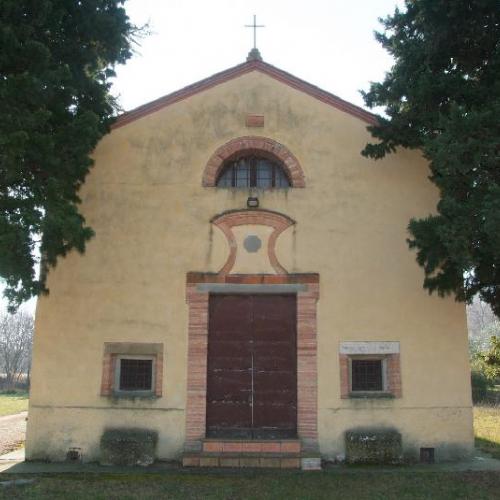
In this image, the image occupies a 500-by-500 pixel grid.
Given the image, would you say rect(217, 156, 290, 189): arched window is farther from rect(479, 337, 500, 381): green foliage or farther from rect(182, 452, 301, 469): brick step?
rect(479, 337, 500, 381): green foliage

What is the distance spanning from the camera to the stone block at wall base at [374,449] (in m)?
9.55

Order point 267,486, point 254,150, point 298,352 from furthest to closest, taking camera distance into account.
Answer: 1. point 254,150
2. point 298,352
3. point 267,486

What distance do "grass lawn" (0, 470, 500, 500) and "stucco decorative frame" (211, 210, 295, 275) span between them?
3703mm

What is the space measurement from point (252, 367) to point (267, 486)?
248 cm

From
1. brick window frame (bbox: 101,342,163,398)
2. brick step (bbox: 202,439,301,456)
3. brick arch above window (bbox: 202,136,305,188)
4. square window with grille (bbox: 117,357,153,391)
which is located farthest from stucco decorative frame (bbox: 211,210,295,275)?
brick step (bbox: 202,439,301,456)

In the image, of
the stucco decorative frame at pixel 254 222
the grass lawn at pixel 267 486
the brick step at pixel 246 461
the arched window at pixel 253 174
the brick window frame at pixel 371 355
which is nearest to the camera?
the grass lawn at pixel 267 486

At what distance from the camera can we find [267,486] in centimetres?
809

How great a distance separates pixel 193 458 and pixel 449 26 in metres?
8.10

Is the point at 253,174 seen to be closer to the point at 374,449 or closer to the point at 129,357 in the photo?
the point at 129,357

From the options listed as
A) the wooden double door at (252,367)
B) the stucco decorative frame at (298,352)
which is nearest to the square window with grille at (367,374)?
the stucco decorative frame at (298,352)

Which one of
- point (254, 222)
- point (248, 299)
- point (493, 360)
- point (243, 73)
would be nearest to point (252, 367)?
point (248, 299)

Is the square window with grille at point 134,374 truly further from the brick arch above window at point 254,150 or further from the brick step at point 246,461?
the brick arch above window at point 254,150

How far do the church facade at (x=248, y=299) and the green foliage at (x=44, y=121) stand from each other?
1.48m

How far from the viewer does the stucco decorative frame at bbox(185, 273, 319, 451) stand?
984 centimetres
